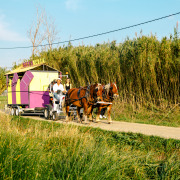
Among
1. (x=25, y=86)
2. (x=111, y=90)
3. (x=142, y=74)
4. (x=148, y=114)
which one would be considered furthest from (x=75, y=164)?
(x=25, y=86)

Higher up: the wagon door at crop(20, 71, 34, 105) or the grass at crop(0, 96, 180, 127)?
the wagon door at crop(20, 71, 34, 105)

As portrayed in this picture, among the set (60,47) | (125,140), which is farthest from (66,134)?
(60,47)

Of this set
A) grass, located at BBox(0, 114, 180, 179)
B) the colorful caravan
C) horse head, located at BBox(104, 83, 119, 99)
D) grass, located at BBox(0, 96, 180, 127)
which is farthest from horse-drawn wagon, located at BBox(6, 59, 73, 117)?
grass, located at BBox(0, 114, 180, 179)

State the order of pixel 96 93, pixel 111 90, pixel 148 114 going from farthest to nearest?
pixel 148 114, pixel 111 90, pixel 96 93

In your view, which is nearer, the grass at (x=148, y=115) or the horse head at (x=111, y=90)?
the horse head at (x=111, y=90)

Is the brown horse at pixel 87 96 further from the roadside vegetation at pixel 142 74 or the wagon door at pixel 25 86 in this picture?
the wagon door at pixel 25 86

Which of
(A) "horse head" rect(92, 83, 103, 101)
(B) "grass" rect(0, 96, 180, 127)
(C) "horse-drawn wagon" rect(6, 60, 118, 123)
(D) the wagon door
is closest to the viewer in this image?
(A) "horse head" rect(92, 83, 103, 101)

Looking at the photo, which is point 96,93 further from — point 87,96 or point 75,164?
point 75,164

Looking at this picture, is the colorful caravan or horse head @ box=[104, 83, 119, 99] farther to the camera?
the colorful caravan

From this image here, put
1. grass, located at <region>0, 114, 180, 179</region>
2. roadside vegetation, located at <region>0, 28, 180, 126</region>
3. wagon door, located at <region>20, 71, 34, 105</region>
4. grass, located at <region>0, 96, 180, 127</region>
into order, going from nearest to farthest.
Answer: grass, located at <region>0, 114, 180, 179</region>
grass, located at <region>0, 96, 180, 127</region>
roadside vegetation, located at <region>0, 28, 180, 126</region>
wagon door, located at <region>20, 71, 34, 105</region>

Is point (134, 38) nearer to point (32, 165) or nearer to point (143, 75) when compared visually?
point (143, 75)

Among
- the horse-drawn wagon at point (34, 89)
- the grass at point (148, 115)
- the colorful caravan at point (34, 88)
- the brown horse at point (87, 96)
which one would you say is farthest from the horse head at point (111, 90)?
the colorful caravan at point (34, 88)

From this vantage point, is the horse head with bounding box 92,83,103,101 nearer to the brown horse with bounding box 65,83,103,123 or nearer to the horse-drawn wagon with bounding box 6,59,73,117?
the brown horse with bounding box 65,83,103,123

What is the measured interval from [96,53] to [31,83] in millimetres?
4655
